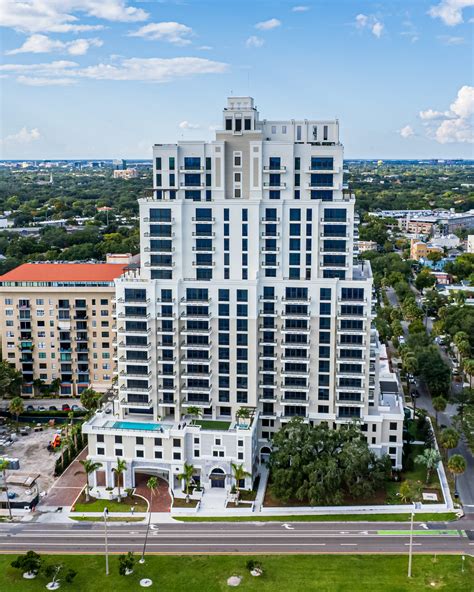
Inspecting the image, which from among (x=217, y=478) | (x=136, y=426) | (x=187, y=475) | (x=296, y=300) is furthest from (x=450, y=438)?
(x=136, y=426)

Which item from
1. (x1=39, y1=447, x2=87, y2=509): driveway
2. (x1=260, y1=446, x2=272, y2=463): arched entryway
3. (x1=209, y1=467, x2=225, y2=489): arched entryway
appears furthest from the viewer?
(x1=260, y1=446, x2=272, y2=463): arched entryway

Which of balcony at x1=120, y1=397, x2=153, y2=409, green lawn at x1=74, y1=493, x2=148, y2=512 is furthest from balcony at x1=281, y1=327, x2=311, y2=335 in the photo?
green lawn at x1=74, y1=493, x2=148, y2=512

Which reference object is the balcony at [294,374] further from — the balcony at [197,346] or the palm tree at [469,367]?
the palm tree at [469,367]

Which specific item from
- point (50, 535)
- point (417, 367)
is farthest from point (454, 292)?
point (50, 535)

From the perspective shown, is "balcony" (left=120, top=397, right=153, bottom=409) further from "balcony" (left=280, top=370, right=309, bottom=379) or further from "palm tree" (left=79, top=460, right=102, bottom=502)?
"balcony" (left=280, top=370, right=309, bottom=379)

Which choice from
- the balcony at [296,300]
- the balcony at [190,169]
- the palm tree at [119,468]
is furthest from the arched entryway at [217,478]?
the balcony at [190,169]

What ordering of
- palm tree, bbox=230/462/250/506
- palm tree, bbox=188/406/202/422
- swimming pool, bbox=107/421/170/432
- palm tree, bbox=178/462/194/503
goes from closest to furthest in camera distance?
1. palm tree, bbox=230/462/250/506
2. palm tree, bbox=178/462/194/503
3. swimming pool, bbox=107/421/170/432
4. palm tree, bbox=188/406/202/422
